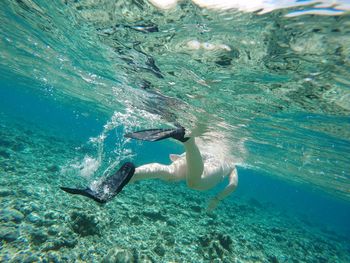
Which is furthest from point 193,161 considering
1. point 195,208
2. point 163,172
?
point 195,208

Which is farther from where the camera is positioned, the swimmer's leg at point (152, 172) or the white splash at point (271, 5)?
the swimmer's leg at point (152, 172)

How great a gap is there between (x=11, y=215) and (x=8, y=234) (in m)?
1.10

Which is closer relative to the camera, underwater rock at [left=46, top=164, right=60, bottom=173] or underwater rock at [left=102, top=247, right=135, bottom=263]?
underwater rock at [left=102, top=247, right=135, bottom=263]

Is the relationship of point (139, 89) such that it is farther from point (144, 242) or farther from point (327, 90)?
point (327, 90)

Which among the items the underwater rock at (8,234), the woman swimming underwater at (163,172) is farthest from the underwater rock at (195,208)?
the underwater rock at (8,234)

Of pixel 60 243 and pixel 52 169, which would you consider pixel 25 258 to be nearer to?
pixel 60 243

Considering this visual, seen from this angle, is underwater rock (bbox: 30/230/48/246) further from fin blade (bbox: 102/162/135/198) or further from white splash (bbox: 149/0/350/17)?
white splash (bbox: 149/0/350/17)

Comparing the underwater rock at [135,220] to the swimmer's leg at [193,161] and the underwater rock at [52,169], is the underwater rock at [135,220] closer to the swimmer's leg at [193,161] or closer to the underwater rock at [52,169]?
the swimmer's leg at [193,161]

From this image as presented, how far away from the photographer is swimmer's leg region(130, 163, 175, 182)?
6258mm

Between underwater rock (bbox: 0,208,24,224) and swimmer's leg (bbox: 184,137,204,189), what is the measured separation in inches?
231

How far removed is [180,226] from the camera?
432 inches

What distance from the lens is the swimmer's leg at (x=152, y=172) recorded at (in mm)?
6258

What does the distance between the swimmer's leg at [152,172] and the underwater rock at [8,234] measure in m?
3.90

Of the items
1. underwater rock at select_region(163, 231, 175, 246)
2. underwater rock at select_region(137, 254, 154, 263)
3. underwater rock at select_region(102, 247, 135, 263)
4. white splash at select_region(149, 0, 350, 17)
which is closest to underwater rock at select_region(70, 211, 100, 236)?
underwater rock at select_region(102, 247, 135, 263)
